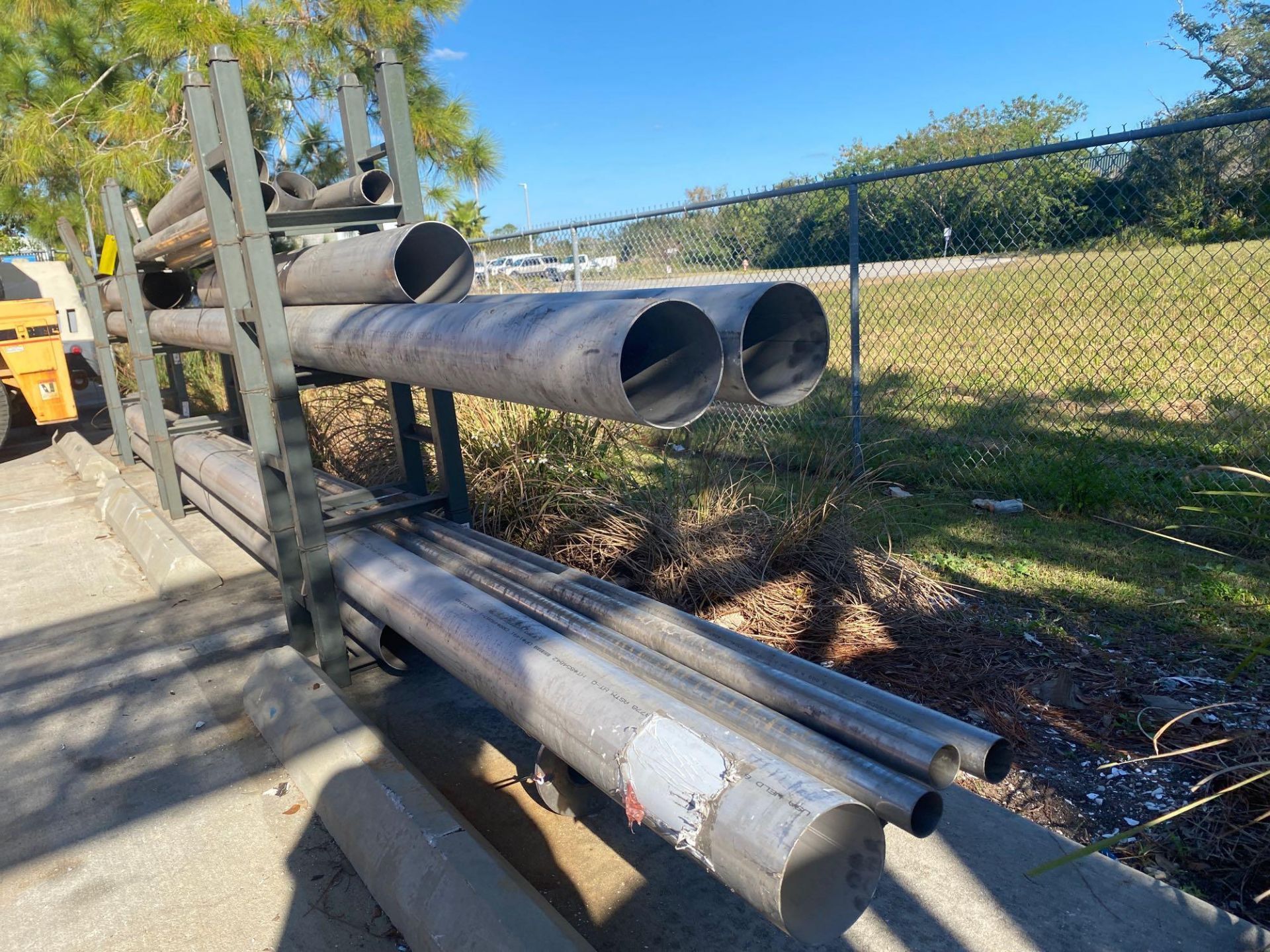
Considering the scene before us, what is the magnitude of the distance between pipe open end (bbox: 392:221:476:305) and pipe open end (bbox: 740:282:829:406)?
1.08 metres

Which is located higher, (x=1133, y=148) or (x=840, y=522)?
(x=1133, y=148)

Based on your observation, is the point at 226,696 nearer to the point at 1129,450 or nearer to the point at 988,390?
the point at 1129,450

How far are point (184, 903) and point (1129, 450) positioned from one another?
6.26 metres

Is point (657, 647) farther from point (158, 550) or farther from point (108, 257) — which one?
point (108, 257)

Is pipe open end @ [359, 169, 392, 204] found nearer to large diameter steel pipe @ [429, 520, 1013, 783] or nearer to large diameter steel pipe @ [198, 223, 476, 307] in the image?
large diameter steel pipe @ [198, 223, 476, 307]

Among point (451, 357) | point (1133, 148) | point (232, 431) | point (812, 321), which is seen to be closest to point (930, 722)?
point (812, 321)

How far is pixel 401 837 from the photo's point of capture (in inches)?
95.3

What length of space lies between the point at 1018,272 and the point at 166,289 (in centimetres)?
691

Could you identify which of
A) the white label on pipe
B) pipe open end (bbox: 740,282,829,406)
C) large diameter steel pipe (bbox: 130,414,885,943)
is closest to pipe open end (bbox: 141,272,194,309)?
large diameter steel pipe (bbox: 130,414,885,943)

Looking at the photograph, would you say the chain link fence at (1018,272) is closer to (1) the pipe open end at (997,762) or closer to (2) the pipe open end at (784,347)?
(2) the pipe open end at (784,347)

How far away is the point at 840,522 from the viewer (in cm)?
451

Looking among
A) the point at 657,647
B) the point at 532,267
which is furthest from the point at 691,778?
the point at 532,267

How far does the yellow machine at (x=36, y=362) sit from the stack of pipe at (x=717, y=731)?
28.7 feet

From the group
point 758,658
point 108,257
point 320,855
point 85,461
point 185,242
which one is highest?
point 108,257
